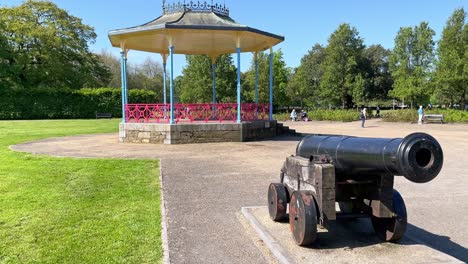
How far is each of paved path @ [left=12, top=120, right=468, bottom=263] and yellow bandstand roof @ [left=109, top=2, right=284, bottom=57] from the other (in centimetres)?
526

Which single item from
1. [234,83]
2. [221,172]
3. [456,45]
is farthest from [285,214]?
[234,83]

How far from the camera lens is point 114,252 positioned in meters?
4.20

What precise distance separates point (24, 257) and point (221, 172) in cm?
568

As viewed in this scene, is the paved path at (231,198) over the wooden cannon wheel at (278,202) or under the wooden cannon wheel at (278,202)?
under

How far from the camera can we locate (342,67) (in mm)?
51062

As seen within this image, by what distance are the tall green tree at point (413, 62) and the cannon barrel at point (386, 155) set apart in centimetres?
4210

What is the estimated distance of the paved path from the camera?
4.42m

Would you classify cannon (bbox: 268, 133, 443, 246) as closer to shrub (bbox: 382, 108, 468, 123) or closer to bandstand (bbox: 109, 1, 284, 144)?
bandstand (bbox: 109, 1, 284, 144)

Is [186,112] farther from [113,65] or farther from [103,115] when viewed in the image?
[113,65]

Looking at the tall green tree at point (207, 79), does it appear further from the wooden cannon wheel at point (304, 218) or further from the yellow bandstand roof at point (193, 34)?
the wooden cannon wheel at point (304, 218)

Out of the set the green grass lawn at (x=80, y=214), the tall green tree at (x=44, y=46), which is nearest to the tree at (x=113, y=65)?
the tall green tree at (x=44, y=46)

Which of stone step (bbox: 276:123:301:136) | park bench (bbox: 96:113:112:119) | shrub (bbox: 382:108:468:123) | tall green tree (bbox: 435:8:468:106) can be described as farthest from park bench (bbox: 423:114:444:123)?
park bench (bbox: 96:113:112:119)

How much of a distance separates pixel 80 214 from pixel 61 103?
40.3 meters

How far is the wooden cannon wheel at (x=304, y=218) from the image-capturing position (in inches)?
157
